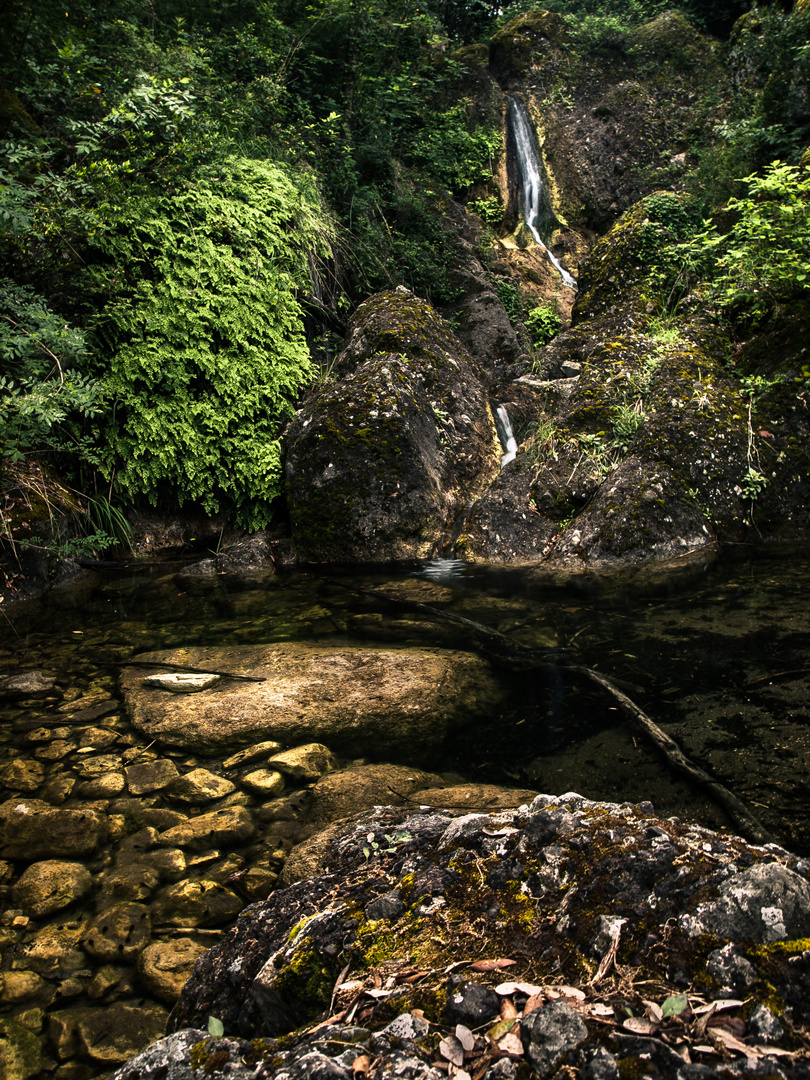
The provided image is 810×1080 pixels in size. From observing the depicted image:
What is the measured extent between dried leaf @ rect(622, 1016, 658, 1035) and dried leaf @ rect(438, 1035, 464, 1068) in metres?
0.29

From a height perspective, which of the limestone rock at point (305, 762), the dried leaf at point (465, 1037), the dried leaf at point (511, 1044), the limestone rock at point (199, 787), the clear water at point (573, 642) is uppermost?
the dried leaf at point (511, 1044)

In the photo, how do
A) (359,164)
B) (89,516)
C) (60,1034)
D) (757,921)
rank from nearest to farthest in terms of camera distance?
1. (757,921)
2. (60,1034)
3. (89,516)
4. (359,164)

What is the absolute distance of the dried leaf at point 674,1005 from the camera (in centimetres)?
103

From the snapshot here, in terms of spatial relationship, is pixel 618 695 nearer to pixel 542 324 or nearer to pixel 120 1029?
pixel 120 1029

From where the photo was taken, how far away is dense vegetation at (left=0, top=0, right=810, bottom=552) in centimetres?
590

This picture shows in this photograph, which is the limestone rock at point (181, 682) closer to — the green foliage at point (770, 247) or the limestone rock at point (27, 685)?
the limestone rock at point (27, 685)

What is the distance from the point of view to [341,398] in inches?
293

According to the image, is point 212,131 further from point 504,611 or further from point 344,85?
point 504,611

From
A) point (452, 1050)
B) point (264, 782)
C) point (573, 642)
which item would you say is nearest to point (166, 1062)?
point (452, 1050)

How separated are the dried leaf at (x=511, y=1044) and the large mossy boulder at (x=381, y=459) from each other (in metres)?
5.95

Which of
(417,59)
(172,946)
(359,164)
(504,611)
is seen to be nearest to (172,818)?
(172,946)

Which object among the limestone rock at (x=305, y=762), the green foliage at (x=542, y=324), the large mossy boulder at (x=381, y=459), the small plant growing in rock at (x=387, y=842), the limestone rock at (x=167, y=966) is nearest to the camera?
the small plant growing in rock at (x=387, y=842)

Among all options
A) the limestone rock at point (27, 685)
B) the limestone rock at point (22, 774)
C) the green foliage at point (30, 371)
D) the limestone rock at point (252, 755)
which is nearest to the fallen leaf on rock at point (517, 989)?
the limestone rock at point (252, 755)

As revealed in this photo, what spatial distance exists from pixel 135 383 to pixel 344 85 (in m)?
8.14
